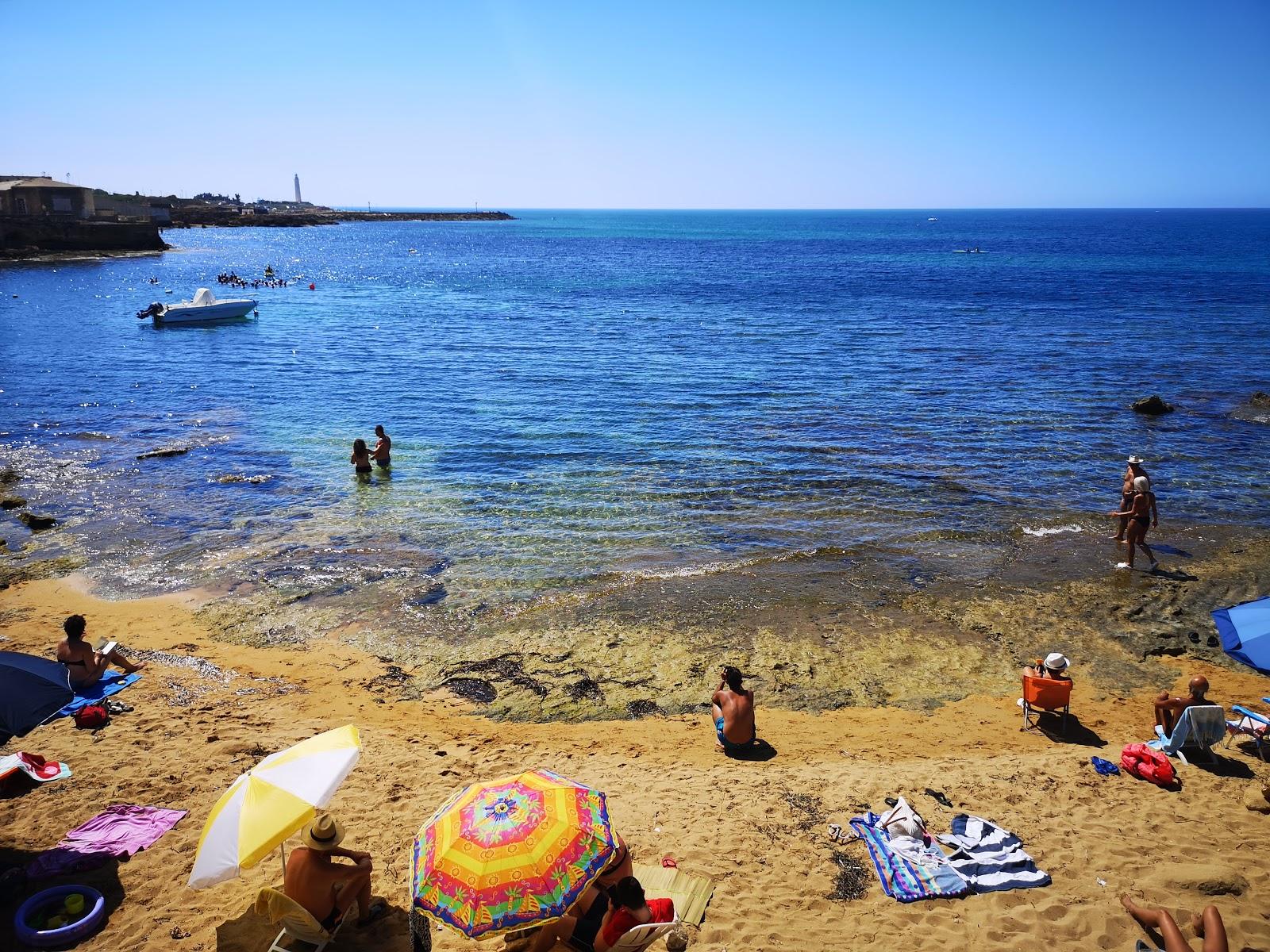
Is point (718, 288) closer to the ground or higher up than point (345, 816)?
higher up

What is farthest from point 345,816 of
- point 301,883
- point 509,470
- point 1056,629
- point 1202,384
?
point 1202,384

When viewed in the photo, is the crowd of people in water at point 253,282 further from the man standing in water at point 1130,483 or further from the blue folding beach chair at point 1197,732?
the blue folding beach chair at point 1197,732

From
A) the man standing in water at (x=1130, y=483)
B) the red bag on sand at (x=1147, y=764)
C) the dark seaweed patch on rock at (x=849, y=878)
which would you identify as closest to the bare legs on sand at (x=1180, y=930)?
the dark seaweed patch on rock at (x=849, y=878)

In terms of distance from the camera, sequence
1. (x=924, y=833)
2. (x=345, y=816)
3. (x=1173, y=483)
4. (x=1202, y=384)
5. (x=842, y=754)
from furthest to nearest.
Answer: (x=1202, y=384), (x=1173, y=483), (x=842, y=754), (x=345, y=816), (x=924, y=833)

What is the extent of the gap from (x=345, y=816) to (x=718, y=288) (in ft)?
219

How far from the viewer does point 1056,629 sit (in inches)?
548

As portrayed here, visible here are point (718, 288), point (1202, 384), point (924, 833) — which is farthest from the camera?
point (718, 288)

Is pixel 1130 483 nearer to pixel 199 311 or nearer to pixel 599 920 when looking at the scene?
pixel 599 920

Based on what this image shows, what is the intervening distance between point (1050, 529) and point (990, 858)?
12.3 metres

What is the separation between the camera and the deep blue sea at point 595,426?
58.1 ft

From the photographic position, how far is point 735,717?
1041 cm

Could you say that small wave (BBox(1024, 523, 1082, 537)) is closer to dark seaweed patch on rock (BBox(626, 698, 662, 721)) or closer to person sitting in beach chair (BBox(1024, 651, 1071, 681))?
person sitting in beach chair (BBox(1024, 651, 1071, 681))

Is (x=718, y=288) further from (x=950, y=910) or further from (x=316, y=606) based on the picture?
(x=950, y=910)

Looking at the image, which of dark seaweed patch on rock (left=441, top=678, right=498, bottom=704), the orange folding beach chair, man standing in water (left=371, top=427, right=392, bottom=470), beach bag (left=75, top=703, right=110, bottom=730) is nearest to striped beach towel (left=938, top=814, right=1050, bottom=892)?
the orange folding beach chair
